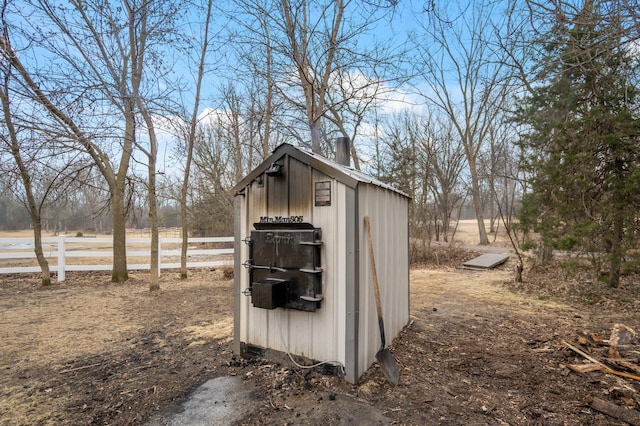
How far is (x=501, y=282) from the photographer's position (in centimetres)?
797

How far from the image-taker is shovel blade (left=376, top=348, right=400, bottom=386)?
9.58 ft

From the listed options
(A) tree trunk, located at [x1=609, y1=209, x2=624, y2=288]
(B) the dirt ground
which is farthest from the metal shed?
(A) tree trunk, located at [x1=609, y1=209, x2=624, y2=288]

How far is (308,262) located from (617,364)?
3195 mm

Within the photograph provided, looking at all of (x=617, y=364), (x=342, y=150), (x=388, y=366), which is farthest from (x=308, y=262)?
(x=617, y=364)

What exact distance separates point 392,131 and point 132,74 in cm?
1209

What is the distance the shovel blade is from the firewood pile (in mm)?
1500

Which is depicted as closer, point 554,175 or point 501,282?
point 554,175

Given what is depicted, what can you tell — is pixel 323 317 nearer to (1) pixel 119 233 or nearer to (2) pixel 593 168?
(2) pixel 593 168

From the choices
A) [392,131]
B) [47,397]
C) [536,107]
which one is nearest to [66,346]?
[47,397]

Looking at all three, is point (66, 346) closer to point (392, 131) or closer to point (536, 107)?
point (536, 107)

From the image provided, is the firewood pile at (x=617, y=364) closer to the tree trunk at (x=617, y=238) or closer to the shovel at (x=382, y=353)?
the shovel at (x=382, y=353)

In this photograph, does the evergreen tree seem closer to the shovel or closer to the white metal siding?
the shovel

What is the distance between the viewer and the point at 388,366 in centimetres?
301

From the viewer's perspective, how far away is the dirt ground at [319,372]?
2.48 meters
